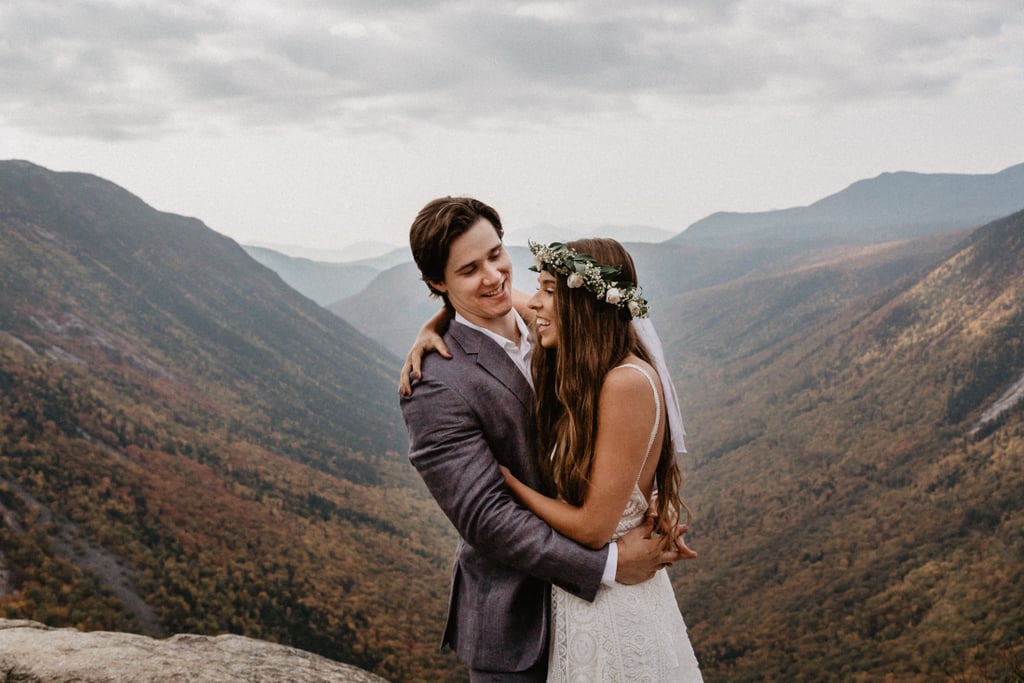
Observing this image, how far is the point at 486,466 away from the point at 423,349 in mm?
737

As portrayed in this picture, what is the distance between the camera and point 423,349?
3629 mm

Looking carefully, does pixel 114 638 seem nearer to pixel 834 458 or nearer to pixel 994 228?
pixel 834 458

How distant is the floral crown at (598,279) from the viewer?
139 inches

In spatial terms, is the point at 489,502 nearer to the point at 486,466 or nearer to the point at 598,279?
the point at 486,466

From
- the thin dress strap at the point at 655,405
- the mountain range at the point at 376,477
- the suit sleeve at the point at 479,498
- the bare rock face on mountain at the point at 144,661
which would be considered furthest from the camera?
the mountain range at the point at 376,477

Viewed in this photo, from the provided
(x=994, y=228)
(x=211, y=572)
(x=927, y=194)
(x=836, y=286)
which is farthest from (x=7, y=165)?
(x=927, y=194)

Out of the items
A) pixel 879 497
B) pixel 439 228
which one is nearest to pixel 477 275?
pixel 439 228

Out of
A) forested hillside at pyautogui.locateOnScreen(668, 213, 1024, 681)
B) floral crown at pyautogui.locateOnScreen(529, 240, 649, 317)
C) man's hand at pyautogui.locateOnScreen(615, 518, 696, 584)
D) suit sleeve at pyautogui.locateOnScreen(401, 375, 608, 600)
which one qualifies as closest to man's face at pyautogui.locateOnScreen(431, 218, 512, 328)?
floral crown at pyautogui.locateOnScreen(529, 240, 649, 317)

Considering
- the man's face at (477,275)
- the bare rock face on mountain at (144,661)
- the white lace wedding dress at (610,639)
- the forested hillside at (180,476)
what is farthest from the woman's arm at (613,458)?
the forested hillside at (180,476)

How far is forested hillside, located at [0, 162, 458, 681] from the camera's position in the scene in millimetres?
17562

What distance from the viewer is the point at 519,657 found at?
3.51m

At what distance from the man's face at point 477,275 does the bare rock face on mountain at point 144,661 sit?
3077mm

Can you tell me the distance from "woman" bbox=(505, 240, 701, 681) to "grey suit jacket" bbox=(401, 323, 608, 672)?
4.5 inches

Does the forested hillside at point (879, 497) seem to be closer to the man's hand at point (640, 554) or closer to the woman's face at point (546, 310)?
the man's hand at point (640, 554)
